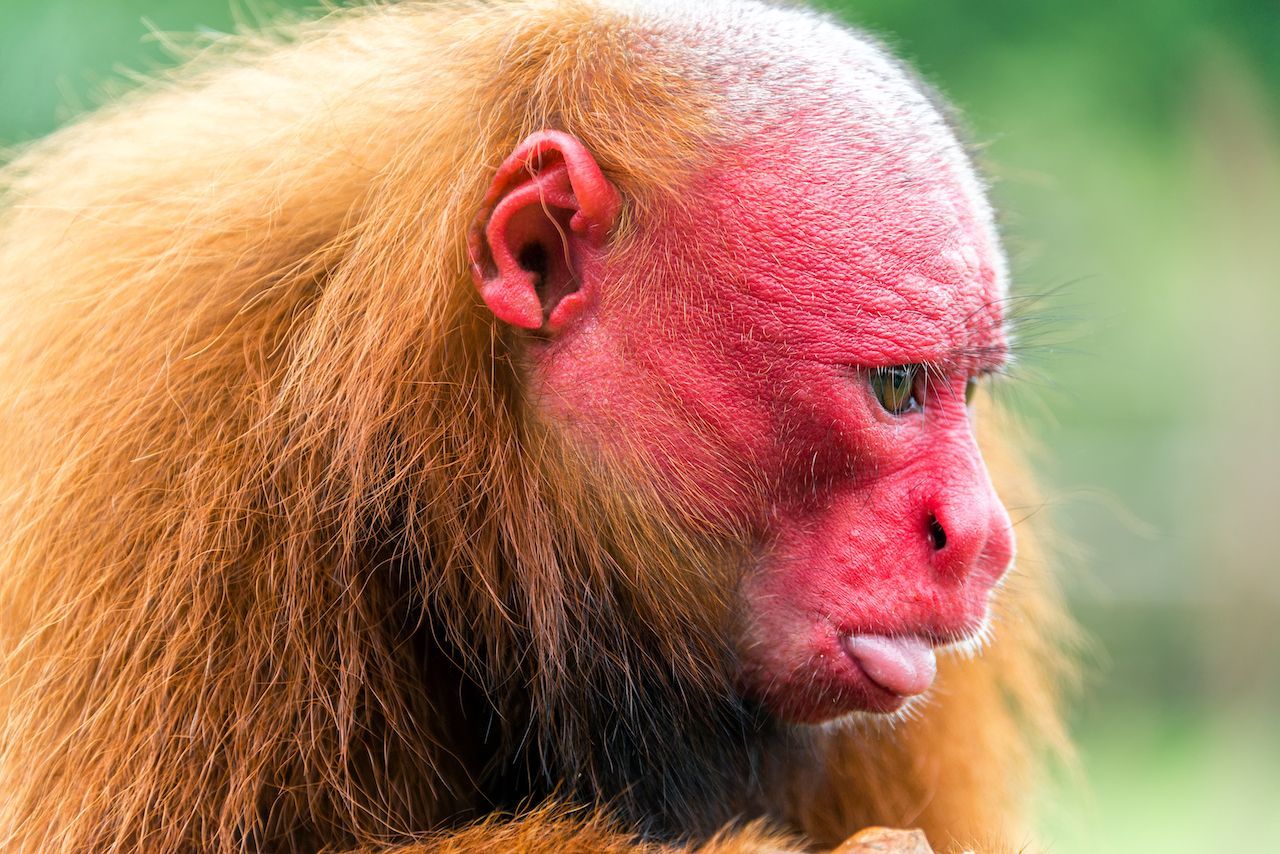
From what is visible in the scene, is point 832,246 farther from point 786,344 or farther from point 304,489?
point 304,489

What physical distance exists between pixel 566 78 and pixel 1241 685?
17.0 ft

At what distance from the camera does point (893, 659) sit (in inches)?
70.4

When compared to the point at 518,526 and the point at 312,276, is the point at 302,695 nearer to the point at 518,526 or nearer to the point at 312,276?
the point at 518,526

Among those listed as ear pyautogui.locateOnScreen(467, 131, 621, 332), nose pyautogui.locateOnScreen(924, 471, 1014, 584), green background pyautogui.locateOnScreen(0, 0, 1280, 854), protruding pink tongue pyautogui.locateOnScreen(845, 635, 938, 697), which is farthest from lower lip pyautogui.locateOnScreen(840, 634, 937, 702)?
green background pyautogui.locateOnScreen(0, 0, 1280, 854)

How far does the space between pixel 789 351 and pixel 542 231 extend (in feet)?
1.23

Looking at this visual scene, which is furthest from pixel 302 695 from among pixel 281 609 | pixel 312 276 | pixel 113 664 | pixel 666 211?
pixel 666 211

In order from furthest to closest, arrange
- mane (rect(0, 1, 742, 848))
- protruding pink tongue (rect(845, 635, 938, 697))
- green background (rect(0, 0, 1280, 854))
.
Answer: green background (rect(0, 0, 1280, 854)) < protruding pink tongue (rect(845, 635, 938, 697)) < mane (rect(0, 1, 742, 848))

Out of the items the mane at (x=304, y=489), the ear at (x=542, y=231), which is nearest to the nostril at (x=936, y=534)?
the mane at (x=304, y=489)

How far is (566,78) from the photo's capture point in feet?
5.98

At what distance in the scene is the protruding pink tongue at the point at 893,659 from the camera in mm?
1785

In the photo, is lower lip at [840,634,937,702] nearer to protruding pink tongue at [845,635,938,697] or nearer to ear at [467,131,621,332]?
protruding pink tongue at [845,635,938,697]

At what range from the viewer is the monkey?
169 centimetres

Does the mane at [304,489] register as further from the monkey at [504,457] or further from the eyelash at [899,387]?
the eyelash at [899,387]

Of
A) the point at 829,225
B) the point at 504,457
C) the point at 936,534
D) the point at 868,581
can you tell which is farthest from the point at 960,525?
the point at 504,457
